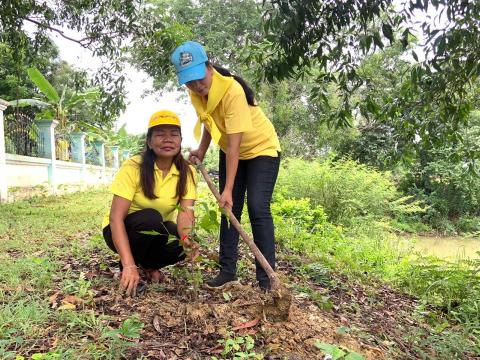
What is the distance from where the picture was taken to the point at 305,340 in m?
2.19

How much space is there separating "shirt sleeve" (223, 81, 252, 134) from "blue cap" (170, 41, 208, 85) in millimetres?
206

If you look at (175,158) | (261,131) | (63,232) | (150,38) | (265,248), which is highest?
(150,38)

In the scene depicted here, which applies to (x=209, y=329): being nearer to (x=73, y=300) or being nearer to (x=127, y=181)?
(x=73, y=300)

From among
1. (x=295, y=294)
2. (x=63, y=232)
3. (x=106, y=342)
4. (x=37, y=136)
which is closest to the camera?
(x=106, y=342)

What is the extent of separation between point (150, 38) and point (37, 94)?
47.5 feet

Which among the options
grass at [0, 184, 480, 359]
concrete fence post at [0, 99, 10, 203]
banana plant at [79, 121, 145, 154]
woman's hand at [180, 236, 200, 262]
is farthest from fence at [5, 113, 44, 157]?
woman's hand at [180, 236, 200, 262]

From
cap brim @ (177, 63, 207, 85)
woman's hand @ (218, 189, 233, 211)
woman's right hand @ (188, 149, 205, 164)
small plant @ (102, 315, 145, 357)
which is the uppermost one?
cap brim @ (177, 63, 207, 85)

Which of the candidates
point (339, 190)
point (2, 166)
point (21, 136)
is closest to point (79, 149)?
point (21, 136)

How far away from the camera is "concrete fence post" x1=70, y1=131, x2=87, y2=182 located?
14805 millimetres

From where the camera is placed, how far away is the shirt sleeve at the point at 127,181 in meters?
2.65

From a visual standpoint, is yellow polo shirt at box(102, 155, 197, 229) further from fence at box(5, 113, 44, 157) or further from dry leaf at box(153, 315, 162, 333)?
fence at box(5, 113, 44, 157)

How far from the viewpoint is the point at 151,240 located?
2.73 m

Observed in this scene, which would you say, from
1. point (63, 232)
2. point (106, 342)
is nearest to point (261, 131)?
point (106, 342)

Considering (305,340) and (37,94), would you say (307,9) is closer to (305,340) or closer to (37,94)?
(305,340)
